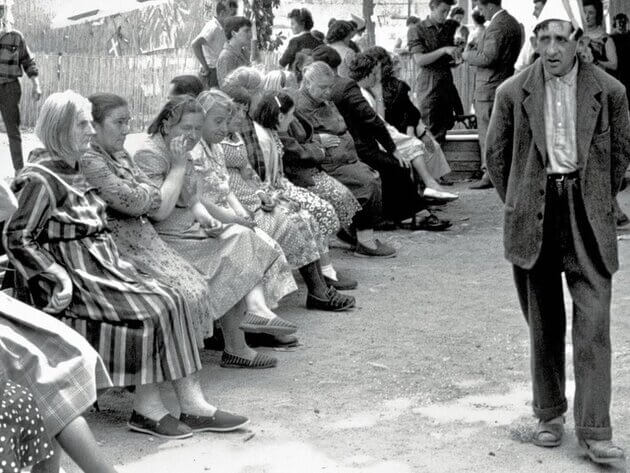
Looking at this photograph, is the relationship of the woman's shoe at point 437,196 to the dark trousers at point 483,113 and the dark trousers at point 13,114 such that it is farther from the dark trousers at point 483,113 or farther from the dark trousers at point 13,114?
the dark trousers at point 13,114

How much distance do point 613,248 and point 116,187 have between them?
7.52ft

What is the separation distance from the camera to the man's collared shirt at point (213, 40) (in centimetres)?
1148

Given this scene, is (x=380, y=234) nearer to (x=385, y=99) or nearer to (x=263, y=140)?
(x=385, y=99)

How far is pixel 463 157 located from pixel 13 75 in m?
6.13

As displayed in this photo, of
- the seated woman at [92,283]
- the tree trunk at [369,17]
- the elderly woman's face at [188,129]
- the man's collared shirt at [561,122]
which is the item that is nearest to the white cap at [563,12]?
the man's collared shirt at [561,122]

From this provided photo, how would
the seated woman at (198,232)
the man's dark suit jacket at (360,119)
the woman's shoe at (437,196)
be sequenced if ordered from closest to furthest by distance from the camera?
1. the seated woman at (198,232)
2. the man's dark suit jacket at (360,119)
3. the woman's shoe at (437,196)

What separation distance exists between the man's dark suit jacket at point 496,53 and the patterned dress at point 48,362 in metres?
9.66

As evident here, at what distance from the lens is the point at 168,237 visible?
639cm

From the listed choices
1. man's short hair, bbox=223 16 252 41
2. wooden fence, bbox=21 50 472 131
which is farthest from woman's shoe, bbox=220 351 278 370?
man's short hair, bbox=223 16 252 41

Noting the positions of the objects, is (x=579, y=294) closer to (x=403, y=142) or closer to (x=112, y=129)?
(x=112, y=129)

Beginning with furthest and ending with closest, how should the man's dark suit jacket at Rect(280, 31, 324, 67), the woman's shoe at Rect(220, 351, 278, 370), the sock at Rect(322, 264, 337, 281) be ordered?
the man's dark suit jacket at Rect(280, 31, 324, 67), the sock at Rect(322, 264, 337, 281), the woman's shoe at Rect(220, 351, 278, 370)

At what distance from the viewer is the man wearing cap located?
5.05 m

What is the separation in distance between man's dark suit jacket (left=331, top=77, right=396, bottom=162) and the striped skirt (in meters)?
5.07

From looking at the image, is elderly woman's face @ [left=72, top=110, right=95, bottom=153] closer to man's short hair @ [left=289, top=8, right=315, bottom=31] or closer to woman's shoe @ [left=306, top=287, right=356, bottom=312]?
woman's shoe @ [left=306, top=287, right=356, bottom=312]
